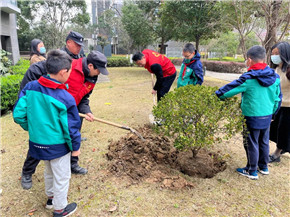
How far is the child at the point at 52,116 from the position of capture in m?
1.98

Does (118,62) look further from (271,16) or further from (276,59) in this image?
(276,59)

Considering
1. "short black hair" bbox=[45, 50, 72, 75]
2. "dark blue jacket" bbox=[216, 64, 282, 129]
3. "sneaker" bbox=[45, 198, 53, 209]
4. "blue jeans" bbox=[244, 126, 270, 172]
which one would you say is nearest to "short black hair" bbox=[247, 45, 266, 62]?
"dark blue jacket" bbox=[216, 64, 282, 129]

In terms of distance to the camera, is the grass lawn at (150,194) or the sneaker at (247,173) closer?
the grass lawn at (150,194)

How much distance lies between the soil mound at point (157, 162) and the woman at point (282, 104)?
40.4 inches

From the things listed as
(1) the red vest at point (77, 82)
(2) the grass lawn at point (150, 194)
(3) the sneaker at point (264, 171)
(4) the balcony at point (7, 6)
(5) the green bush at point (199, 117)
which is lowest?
(2) the grass lawn at point (150, 194)

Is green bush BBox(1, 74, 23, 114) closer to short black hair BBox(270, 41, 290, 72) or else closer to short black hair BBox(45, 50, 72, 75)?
short black hair BBox(45, 50, 72, 75)

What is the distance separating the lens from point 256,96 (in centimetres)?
283

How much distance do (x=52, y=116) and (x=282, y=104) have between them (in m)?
3.37

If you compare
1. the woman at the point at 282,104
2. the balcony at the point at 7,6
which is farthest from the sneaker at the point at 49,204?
the balcony at the point at 7,6

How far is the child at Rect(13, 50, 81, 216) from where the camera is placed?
198 centimetres

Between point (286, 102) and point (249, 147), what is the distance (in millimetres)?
1029

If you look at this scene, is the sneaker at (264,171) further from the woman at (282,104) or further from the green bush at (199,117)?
the green bush at (199,117)

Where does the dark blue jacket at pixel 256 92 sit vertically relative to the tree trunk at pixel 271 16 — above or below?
below

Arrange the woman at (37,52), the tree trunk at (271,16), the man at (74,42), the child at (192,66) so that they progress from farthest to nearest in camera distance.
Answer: the tree trunk at (271,16)
the child at (192,66)
the woman at (37,52)
the man at (74,42)
